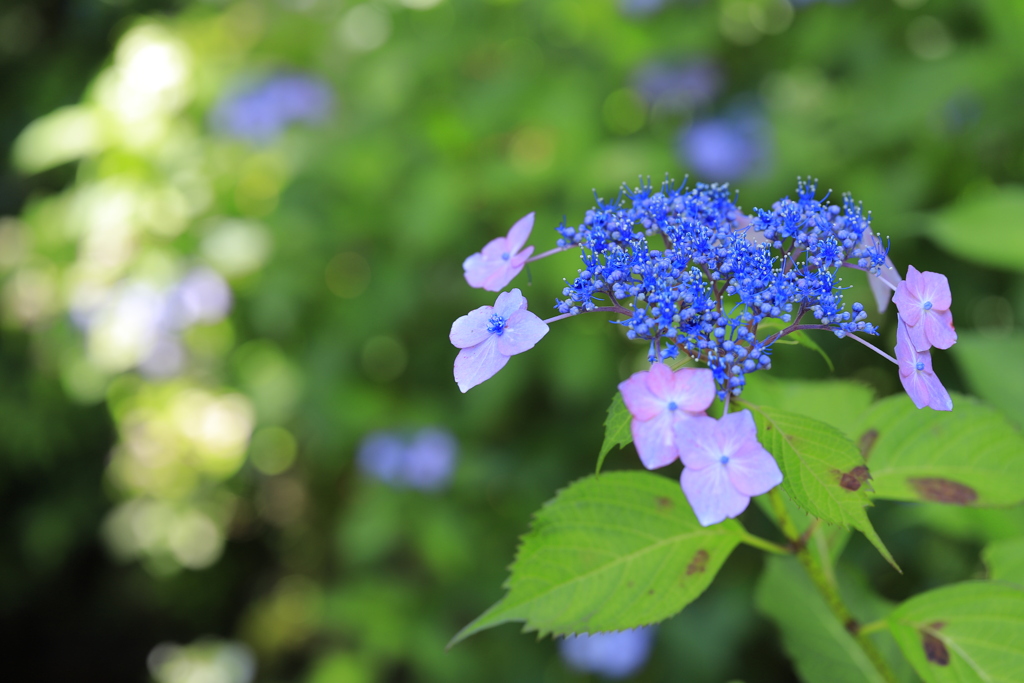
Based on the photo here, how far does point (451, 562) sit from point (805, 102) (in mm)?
2052

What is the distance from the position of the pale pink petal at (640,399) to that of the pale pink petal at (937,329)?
0.88 ft

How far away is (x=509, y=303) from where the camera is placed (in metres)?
0.73

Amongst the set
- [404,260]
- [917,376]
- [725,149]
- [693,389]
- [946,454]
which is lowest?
[725,149]

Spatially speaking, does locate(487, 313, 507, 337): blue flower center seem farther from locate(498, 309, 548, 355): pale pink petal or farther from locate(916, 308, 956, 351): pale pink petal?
locate(916, 308, 956, 351): pale pink petal

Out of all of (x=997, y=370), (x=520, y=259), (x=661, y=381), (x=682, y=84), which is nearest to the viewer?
(x=661, y=381)

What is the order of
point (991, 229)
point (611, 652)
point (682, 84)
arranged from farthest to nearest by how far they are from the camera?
1. point (682, 84)
2. point (611, 652)
3. point (991, 229)

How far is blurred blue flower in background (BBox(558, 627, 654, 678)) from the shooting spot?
7.56 feet

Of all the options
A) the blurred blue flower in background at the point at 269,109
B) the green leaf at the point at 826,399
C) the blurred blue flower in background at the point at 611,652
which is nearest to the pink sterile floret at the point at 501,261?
the green leaf at the point at 826,399

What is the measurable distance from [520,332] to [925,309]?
1.29 ft

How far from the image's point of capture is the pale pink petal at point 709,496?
65 cm

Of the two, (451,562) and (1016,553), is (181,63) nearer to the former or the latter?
(451,562)

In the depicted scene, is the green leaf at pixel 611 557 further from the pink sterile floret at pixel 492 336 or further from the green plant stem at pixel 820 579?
the pink sterile floret at pixel 492 336

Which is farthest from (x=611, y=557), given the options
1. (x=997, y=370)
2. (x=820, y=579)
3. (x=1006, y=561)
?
(x=997, y=370)

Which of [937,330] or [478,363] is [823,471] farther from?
[478,363]
